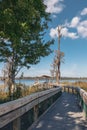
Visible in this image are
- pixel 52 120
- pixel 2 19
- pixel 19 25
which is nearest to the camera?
pixel 52 120

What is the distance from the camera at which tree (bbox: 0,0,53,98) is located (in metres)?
13.6

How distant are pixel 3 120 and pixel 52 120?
5455mm

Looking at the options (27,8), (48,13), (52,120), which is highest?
(48,13)

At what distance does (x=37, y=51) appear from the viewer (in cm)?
2305

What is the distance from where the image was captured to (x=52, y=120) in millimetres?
11633

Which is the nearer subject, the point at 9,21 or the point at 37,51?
the point at 9,21

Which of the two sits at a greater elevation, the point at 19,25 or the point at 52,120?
the point at 19,25

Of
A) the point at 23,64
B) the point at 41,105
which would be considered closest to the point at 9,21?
the point at 41,105

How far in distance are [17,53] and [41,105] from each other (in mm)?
8850

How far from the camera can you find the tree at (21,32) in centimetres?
1358

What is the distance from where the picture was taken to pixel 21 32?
14.5 metres

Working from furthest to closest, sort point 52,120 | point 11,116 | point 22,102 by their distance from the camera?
point 52,120 → point 22,102 → point 11,116

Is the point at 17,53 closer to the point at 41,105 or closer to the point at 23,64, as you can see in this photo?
the point at 23,64

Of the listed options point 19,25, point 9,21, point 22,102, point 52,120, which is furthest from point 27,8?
point 22,102
